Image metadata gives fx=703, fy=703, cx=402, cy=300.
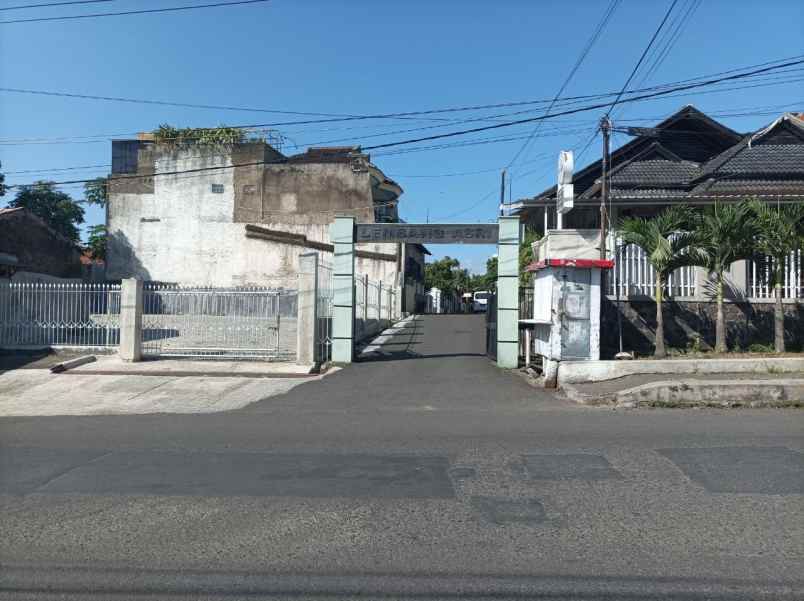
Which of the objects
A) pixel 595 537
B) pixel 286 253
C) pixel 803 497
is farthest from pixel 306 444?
pixel 286 253

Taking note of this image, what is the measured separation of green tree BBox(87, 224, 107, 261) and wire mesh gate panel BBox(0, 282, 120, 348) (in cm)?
3400

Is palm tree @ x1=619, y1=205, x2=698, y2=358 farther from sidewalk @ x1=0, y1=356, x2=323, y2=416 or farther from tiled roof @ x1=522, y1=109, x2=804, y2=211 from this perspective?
sidewalk @ x1=0, y1=356, x2=323, y2=416

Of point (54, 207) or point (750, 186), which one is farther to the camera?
point (54, 207)

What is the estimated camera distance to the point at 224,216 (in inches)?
1459

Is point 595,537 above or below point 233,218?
below

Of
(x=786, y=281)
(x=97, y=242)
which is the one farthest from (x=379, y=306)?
(x=97, y=242)

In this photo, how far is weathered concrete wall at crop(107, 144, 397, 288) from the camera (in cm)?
3603

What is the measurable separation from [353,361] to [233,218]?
70.4 ft

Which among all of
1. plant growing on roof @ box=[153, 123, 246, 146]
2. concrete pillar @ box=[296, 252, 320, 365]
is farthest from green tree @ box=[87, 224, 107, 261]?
concrete pillar @ box=[296, 252, 320, 365]

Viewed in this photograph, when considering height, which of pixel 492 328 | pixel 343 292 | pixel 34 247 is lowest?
pixel 492 328

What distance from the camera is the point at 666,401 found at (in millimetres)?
11531

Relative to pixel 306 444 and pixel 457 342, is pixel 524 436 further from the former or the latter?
pixel 457 342

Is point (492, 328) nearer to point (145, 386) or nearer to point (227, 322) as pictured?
point (227, 322)

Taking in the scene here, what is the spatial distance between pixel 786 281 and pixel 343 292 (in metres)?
10.5
